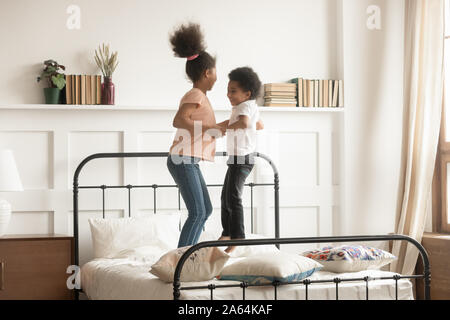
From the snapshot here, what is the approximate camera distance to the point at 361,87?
15.3 feet

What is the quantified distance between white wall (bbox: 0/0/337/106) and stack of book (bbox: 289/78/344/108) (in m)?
0.11

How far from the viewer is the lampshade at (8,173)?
381 cm

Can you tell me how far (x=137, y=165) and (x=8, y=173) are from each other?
840 mm

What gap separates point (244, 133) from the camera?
3.54 m

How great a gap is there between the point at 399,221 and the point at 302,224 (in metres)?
0.66

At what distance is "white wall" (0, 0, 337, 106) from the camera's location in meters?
4.17

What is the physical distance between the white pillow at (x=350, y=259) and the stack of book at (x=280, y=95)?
1504mm

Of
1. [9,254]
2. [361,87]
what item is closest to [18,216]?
[9,254]

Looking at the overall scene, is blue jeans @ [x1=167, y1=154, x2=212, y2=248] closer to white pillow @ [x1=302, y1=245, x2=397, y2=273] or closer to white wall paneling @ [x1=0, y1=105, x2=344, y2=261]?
white pillow @ [x1=302, y1=245, x2=397, y2=273]

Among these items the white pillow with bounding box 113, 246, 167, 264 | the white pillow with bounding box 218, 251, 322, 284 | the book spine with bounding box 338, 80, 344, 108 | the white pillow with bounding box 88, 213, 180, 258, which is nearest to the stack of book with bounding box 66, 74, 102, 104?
the white pillow with bounding box 88, 213, 180, 258

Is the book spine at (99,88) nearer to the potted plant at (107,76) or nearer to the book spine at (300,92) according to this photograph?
the potted plant at (107,76)

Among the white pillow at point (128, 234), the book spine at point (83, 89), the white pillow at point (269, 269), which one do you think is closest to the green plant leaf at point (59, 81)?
the book spine at point (83, 89)

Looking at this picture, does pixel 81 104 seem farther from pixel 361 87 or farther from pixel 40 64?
pixel 361 87
